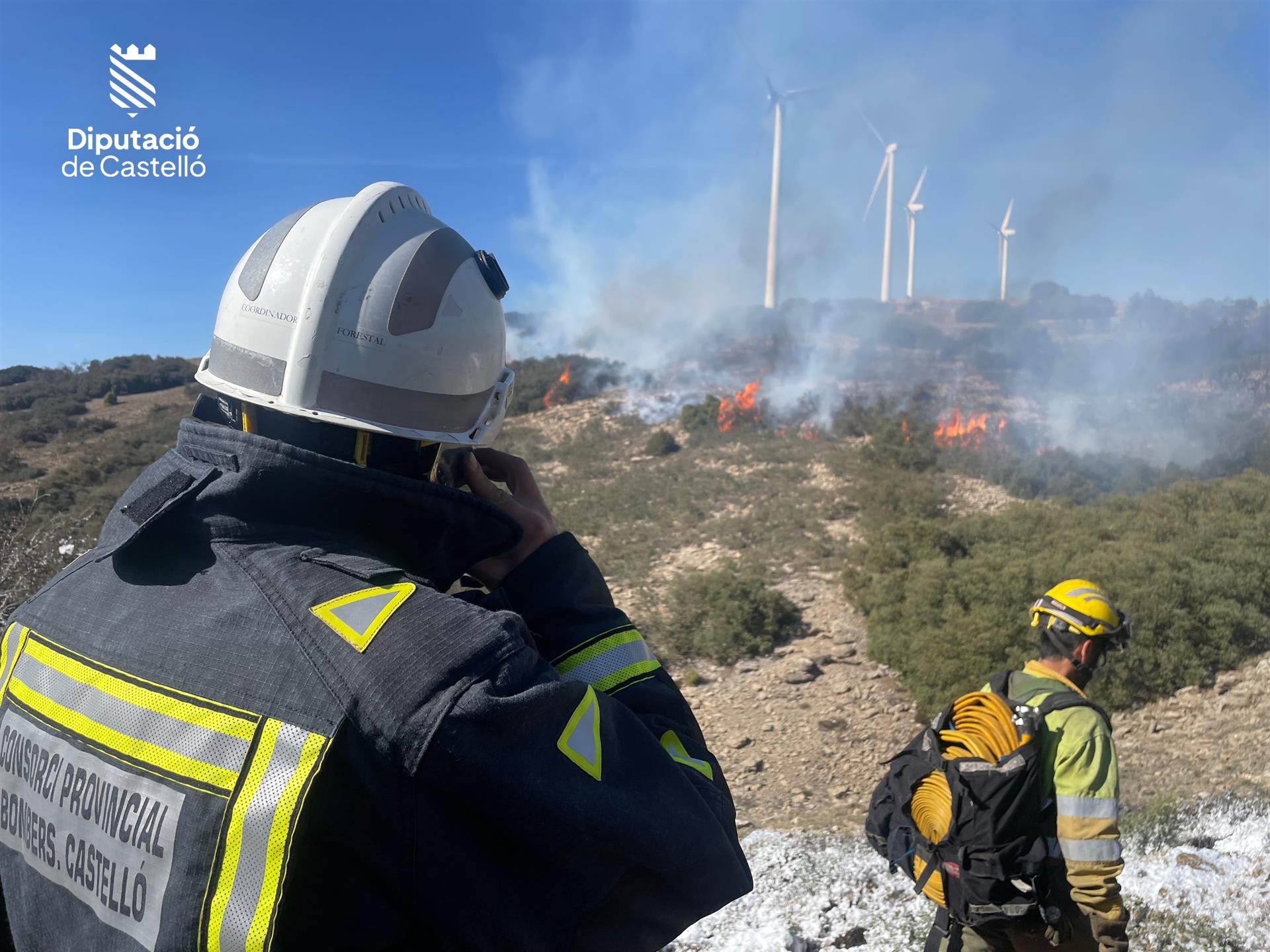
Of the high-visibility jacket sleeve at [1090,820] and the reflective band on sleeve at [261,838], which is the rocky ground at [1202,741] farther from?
the reflective band on sleeve at [261,838]

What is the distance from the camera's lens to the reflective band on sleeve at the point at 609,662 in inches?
48.9

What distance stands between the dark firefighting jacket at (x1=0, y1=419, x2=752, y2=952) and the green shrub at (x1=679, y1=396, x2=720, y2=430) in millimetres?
20221

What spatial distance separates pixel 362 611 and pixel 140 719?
0.33 m

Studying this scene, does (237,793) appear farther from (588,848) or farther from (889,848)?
(889,848)

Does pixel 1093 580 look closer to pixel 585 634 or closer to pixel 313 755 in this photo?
pixel 585 634

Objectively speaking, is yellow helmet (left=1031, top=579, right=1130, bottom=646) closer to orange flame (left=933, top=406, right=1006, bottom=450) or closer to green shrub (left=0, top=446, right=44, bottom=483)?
orange flame (left=933, top=406, right=1006, bottom=450)

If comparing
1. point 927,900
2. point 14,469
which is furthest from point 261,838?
point 14,469

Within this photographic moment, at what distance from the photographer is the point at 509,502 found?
1.44m

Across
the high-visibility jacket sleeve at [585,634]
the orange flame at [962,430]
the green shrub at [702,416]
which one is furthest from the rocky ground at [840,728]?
the green shrub at [702,416]

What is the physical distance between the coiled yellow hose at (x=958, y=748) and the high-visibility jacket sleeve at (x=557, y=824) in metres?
1.76

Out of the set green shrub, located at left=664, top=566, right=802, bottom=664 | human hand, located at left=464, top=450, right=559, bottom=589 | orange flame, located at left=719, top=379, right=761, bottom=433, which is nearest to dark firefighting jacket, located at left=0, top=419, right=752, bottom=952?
human hand, located at left=464, top=450, right=559, bottom=589

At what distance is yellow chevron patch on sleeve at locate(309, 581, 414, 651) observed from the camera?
96cm

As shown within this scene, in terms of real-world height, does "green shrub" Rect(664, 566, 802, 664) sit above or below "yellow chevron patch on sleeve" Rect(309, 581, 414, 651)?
below

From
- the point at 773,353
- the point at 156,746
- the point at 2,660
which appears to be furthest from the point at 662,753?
the point at 773,353
